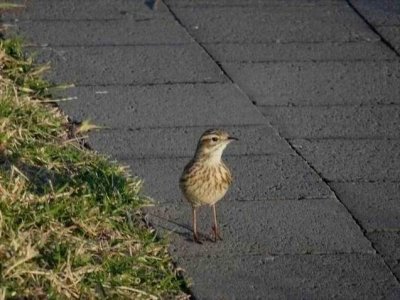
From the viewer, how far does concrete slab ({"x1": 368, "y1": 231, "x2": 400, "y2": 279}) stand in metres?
8.36

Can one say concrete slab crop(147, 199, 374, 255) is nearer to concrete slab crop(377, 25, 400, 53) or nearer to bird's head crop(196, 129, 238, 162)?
bird's head crop(196, 129, 238, 162)

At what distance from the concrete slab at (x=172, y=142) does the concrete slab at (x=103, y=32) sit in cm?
237

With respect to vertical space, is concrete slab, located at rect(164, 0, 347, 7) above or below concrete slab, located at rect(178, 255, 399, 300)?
below

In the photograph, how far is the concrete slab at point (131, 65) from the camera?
467 inches

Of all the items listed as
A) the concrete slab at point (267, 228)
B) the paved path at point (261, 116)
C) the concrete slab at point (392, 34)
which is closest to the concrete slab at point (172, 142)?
the paved path at point (261, 116)

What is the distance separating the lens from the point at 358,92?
11797mm

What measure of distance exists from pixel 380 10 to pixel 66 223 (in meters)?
6.70

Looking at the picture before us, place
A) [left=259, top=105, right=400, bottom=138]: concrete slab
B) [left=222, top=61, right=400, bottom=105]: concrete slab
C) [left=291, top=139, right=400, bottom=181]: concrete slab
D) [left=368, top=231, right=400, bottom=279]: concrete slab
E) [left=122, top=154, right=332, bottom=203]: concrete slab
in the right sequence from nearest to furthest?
[left=368, top=231, right=400, bottom=279]: concrete slab
[left=122, top=154, right=332, bottom=203]: concrete slab
[left=291, top=139, right=400, bottom=181]: concrete slab
[left=259, top=105, right=400, bottom=138]: concrete slab
[left=222, top=61, right=400, bottom=105]: concrete slab

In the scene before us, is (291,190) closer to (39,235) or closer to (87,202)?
(87,202)

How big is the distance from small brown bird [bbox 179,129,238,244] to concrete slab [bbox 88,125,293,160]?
4.53 ft

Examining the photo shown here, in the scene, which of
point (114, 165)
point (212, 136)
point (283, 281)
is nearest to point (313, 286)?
point (283, 281)

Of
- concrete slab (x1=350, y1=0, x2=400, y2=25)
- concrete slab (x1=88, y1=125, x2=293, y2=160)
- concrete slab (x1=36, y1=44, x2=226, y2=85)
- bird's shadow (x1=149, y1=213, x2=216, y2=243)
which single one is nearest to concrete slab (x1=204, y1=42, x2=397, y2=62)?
concrete slab (x1=36, y1=44, x2=226, y2=85)

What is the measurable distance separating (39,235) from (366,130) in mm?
3806

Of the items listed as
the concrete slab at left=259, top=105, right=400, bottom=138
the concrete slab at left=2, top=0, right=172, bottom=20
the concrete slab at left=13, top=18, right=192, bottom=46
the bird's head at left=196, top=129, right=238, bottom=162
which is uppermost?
the bird's head at left=196, top=129, right=238, bottom=162
